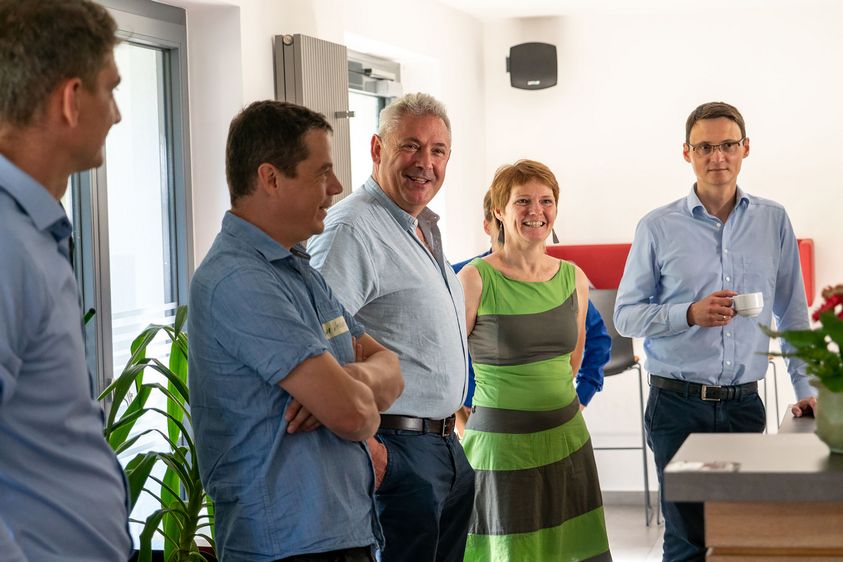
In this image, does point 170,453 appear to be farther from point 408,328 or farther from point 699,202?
point 699,202

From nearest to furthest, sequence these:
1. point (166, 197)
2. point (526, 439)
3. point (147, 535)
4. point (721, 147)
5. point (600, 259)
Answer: point (147, 535) < point (526, 439) < point (721, 147) < point (166, 197) < point (600, 259)

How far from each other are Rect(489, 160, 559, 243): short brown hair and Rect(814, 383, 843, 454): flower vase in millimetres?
1738

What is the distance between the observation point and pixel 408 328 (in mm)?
2537

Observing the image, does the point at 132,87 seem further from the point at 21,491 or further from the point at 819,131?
the point at 819,131

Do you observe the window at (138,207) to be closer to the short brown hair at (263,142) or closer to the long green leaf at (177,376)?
the long green leaf at (177,376)

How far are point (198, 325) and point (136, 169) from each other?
192cm

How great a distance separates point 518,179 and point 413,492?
127 centimetres

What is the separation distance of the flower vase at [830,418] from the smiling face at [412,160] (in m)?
1.20

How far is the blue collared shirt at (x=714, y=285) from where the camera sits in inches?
130

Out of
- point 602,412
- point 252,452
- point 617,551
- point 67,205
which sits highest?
point 67,205

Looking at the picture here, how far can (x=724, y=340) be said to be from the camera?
332 cm

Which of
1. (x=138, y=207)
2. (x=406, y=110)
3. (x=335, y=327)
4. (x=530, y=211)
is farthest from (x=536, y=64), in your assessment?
(x=335, y=327)

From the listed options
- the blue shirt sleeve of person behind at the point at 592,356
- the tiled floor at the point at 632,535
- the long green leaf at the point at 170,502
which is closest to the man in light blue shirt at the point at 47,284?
the long green leaf at the point at 170,502

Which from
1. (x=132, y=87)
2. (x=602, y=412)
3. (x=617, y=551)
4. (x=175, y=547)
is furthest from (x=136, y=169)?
(x=602, y=412)
